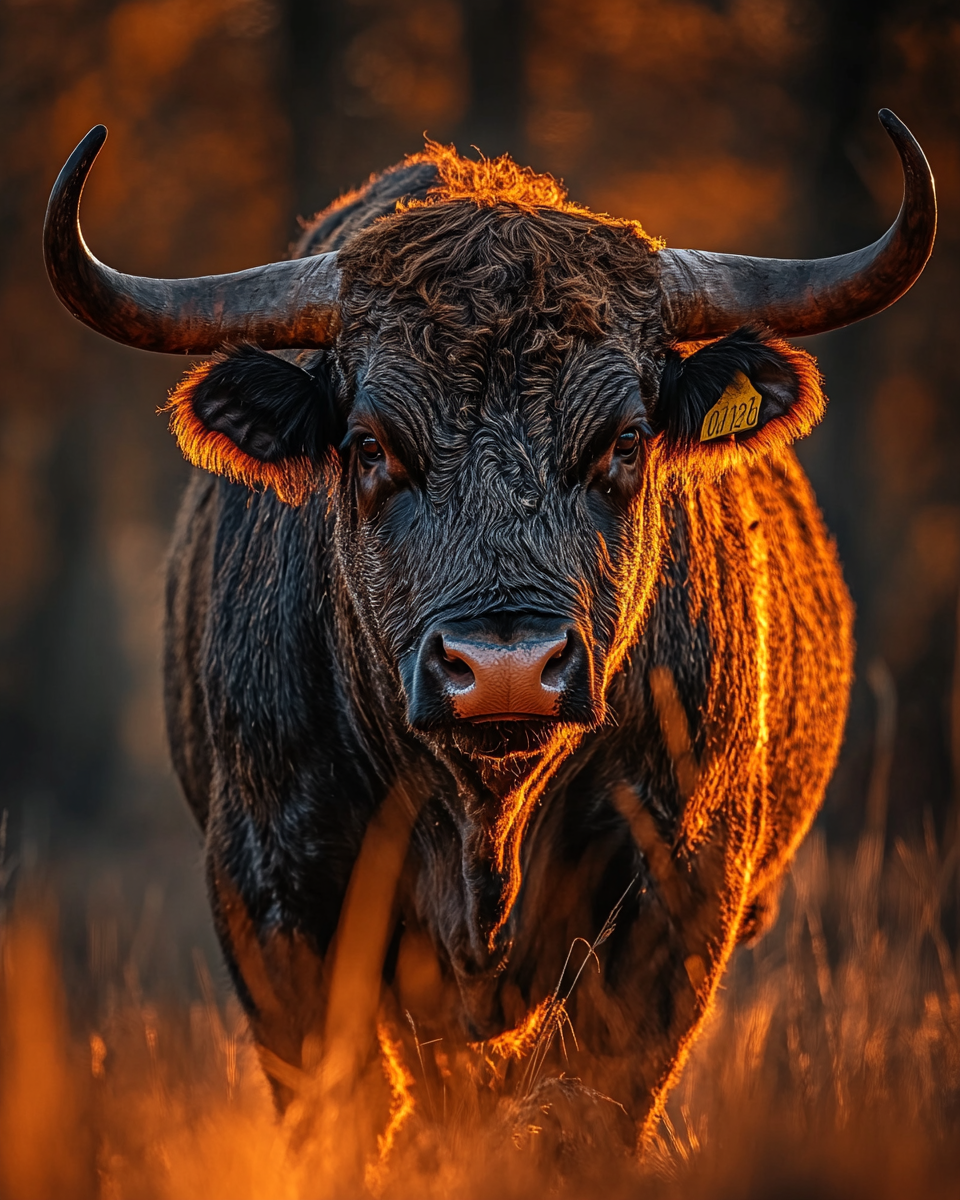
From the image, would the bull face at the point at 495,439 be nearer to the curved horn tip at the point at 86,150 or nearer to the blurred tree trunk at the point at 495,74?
the curved horn tip at the point at 86,150

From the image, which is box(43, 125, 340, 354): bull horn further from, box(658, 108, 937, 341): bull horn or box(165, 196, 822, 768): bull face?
box(658, 108, 937, 341): bull horn

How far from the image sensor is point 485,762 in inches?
155

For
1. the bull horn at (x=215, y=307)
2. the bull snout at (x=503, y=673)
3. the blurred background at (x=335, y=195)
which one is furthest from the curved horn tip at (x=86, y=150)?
the blurred background at (x=335, y=195)

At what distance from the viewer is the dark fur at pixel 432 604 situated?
3.93 meters

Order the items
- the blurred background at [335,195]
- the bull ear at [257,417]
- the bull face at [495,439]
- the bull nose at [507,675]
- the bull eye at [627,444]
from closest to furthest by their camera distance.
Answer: the bull nose at [507,675] → the bull face at [495,439] → the bull eye at [627,444] → the bull ear at [257,417] → the blurred background at [335,195]

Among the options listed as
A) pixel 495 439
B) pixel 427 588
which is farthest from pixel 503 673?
pixel 495 439

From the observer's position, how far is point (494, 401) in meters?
3.90

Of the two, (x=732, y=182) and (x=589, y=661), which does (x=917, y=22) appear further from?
(x=589, y=661)

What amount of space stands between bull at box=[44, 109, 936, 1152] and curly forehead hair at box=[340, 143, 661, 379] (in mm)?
11

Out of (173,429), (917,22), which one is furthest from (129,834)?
(173,429)

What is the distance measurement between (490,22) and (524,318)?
39.1ft

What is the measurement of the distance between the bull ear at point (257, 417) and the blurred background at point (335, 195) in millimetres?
7253

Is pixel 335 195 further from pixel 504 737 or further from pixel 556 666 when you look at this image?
pixel 556 666

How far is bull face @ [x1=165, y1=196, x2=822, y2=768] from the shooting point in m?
3.57
